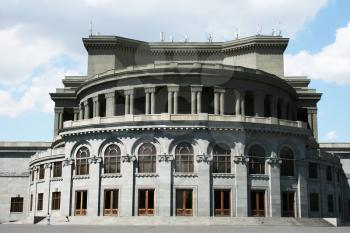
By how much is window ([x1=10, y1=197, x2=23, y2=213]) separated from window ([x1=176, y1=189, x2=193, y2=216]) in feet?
106

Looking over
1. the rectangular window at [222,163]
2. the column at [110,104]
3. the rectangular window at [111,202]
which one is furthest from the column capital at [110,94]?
the rectangular window at [222,163]

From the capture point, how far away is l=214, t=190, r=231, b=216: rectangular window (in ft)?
166

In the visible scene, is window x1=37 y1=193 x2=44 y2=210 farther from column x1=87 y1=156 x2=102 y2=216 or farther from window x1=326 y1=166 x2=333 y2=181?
window x1=326 y1=166 x2=333 y2=181

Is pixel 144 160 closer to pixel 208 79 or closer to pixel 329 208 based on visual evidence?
pixel 208 79

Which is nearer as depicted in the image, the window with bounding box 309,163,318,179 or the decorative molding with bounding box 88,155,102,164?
the decorative molding with bounding box 88,155,102,164

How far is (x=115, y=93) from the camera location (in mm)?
59625

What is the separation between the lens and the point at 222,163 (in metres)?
51.6

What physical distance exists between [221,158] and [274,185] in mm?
6188

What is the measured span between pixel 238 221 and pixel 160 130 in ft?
38.2

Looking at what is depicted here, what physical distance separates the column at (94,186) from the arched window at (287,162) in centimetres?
1903

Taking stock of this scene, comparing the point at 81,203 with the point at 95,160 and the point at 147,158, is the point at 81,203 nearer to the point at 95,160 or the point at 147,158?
the point at 95,160

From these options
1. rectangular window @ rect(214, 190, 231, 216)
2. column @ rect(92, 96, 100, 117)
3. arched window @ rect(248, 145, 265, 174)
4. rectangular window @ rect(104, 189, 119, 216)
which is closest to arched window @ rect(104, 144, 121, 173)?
rectangular window @ rect(104, 189, 119, 216)

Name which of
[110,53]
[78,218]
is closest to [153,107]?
[78,218]

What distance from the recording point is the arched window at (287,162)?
5422cm
